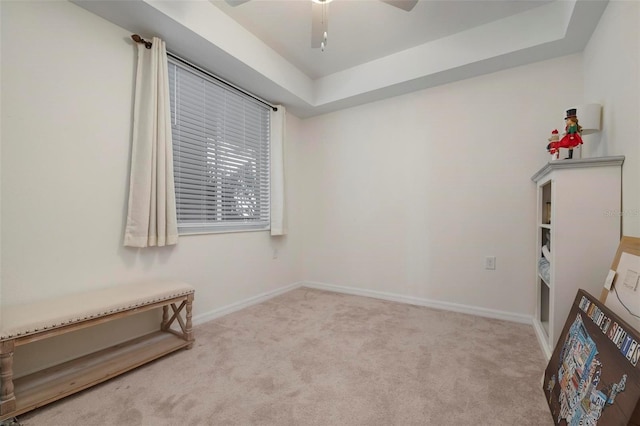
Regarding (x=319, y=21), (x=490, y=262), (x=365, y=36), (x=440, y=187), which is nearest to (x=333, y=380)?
(x=490, y=262)

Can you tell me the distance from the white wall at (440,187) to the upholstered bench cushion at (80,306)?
6.55 ft

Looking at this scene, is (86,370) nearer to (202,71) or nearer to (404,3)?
(202,71)

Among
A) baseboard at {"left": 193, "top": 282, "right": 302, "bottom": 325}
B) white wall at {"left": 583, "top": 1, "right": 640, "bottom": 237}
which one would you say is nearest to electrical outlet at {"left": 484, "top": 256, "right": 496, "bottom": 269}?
white wall at {"left": 583, "top": 1, "right": 640, "bottom": 237}

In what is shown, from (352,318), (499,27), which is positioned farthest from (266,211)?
(499,27)

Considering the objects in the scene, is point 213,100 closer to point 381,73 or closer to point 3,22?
point 3,22

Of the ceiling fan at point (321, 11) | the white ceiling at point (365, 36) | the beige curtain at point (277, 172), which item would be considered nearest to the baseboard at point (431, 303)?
the beige curtain at point (277, 172)

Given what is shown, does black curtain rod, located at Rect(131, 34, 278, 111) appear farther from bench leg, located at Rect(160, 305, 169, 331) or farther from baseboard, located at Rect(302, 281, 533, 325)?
baseboard, located at Rect(302, 281, 533, 325)

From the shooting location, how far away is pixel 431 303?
2.81 meters

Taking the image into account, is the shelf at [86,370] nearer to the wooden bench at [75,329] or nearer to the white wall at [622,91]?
the wooden bench at [75,329]

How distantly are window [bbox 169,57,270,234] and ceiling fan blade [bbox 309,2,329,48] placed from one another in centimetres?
117

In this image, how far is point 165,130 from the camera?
2.05 meters

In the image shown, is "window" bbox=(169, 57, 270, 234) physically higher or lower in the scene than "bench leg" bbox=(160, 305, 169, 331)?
higher

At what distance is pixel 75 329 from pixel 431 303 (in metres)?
2.82

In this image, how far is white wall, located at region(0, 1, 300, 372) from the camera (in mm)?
1507
